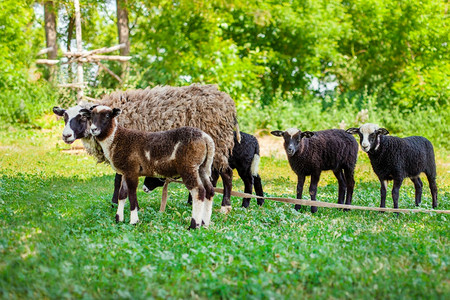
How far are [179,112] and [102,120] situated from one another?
1405mm

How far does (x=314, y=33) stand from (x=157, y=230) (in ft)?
57.0

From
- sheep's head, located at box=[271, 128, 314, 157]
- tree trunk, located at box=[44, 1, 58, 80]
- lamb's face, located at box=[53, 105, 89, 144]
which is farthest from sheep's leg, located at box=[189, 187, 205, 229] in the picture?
tree trunk, located at box=[44, 1, 58, 80]

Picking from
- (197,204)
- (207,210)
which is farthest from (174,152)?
(207,210)

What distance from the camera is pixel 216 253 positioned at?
494 cm

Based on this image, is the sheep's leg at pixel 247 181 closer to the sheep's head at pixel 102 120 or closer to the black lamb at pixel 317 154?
the black lamb at pixel 317 154

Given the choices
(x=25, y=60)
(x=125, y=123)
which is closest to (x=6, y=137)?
(x=25, y=60)

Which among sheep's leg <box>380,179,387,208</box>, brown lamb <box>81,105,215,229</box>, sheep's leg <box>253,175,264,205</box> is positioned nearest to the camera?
brown lamb <box>81,105,215,229</box>

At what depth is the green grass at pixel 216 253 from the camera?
4.02 meters

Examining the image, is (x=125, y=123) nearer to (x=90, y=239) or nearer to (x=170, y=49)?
(x=90, y=239)

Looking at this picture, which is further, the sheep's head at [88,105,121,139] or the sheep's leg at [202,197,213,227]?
the sheep's leg at [202,197,213,227]

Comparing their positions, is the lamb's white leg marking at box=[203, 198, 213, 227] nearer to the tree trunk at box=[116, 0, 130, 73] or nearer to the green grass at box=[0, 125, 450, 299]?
the green grass at box=[0, 125, 450, 299]

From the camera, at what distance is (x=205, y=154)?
6305 mm

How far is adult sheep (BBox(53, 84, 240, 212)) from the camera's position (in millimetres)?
7449

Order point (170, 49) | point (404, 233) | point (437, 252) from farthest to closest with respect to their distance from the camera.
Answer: point (170, 49) < point (404, 233) < point (437, 252)
